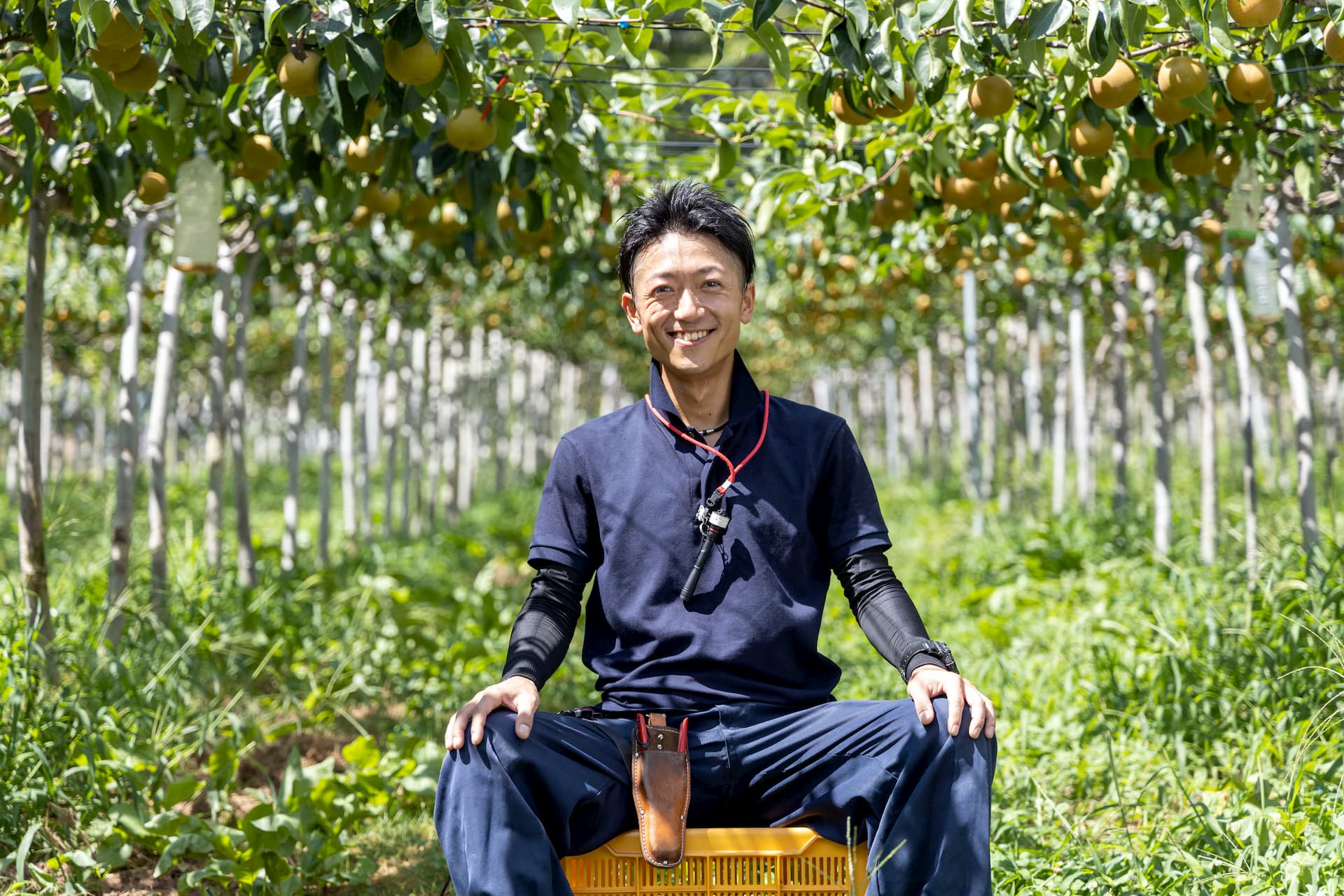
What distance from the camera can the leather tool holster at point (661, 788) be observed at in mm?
1818

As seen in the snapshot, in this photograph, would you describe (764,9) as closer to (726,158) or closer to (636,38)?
(636,38)

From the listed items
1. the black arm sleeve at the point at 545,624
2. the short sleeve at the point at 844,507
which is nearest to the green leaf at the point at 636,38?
the short sleeve at the point at 844,507

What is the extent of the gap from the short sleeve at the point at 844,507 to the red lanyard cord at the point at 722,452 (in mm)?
126

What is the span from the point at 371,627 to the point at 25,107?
2.94 m

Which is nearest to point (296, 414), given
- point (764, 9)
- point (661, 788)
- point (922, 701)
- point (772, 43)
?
point (772, 43)

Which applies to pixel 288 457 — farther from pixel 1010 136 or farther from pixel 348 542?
pixel 1010 136

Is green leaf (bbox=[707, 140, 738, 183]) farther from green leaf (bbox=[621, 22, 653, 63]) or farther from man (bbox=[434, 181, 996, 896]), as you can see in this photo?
man (bbox=[434, 181, 996, 896])

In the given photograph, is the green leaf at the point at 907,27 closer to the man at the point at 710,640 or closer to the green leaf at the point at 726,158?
the man at the point at 710,640

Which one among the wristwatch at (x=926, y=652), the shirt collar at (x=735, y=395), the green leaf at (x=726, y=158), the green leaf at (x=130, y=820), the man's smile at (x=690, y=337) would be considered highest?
the green leaf at (x=726, y=158)

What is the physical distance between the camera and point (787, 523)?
2104 mm

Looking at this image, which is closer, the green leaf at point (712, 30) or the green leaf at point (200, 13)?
the green leaf at point (200, 13)

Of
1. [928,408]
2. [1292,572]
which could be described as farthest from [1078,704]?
[928,408]

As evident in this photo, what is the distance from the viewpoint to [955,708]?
5.79ft

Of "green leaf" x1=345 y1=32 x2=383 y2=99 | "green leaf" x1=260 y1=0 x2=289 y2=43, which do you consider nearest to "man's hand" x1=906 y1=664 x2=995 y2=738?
"green leaf" x1=345 y1=32 x2=383 y2=99
